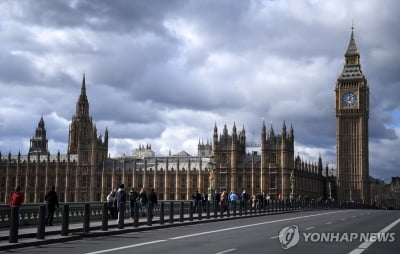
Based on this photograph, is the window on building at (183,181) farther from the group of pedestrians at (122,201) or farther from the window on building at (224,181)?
the group of pedestrians at (122,201)

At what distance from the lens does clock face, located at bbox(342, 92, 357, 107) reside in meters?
139

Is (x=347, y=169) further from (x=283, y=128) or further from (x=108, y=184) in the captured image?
(x=108, y=184)

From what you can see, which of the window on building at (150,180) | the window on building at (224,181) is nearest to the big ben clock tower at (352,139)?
the window on building at (224,181)

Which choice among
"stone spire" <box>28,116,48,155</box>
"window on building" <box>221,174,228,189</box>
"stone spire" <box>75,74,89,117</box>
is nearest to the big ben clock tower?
"window on building" <box>221,174,228,189</box>

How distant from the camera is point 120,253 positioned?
17.7 m

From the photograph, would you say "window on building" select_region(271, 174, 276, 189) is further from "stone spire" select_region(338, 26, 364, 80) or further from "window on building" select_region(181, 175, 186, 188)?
"stone spire" select_region(338, 26, 364, 80)

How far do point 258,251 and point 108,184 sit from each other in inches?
4485

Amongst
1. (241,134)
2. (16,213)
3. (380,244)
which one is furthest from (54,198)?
(241,134)

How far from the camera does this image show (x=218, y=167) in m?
116

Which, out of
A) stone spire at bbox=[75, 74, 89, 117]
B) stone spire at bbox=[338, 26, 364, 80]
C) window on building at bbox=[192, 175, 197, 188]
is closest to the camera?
window on building at bbox=[192, 175, 197, 188]

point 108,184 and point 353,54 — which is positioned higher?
point 353,54

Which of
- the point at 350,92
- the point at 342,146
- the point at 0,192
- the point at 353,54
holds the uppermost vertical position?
the point at 353,54

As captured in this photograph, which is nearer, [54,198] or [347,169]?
[54,198]

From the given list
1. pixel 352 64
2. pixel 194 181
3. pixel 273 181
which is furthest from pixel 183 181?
pixel 352 64
